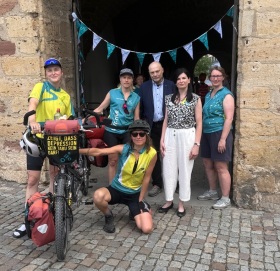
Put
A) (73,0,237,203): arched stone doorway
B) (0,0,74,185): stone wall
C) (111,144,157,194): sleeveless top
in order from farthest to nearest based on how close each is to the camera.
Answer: (73,0,237,203): arched stone doorway → (0,0,74,185): stone wall → (111,144,157,194): sleeveless top

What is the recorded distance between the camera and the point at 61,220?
302 centimetres

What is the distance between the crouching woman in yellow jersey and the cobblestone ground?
0.15 metres

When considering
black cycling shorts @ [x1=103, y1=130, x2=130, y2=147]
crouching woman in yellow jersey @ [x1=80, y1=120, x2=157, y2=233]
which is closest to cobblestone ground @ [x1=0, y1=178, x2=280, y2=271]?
crouching woman in yellow jersey @ [x1=80, y1=120, x2=157, y2=233]

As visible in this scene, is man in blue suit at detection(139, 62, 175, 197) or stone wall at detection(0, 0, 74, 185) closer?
man in blue suit at detection(139, 62, 175, 197)

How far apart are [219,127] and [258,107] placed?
47cm

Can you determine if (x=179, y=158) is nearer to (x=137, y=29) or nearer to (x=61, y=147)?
(x=61, y=147)

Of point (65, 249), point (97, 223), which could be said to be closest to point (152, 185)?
point (97, 223)

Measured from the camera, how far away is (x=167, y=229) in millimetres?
3727

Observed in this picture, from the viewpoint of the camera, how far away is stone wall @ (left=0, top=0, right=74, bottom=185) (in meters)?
4.79

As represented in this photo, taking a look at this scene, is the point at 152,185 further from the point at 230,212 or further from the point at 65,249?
the point at 65,249

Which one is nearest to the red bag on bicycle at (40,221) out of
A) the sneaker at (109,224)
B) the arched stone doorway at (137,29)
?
the sneaker at (109,224)

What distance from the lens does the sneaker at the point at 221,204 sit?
4230mm

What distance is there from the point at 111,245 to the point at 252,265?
48.5 inches

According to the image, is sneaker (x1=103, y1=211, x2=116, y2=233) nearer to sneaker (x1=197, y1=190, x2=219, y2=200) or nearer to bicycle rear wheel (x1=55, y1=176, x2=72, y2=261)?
bicycle rear wheel (x1=55, y1=176, x2=72, y2=261)
